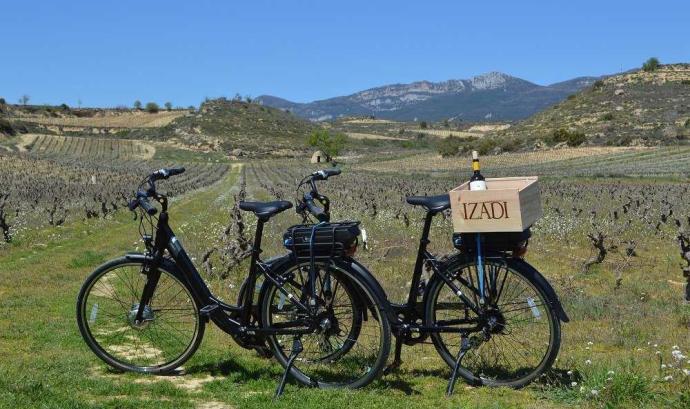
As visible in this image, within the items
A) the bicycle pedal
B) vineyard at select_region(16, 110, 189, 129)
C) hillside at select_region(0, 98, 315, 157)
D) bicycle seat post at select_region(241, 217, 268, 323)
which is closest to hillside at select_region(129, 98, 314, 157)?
hillside at select_region(0, 98, 315, 157)

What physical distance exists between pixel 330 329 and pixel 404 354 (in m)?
1.28

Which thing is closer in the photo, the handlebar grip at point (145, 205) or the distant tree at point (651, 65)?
the handlebar grip at point (145, 205)

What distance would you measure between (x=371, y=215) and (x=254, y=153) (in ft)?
277

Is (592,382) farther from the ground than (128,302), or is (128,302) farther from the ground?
(128,302)

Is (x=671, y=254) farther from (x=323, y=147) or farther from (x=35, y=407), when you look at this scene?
(x=323, y=147)

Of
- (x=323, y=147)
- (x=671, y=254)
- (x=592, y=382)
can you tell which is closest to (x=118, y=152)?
(x=323, y=147)

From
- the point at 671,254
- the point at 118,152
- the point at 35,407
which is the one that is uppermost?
the point at 118,152

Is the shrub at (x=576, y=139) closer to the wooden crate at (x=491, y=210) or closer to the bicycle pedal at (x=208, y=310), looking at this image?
the wooden crate at (x=491, y=210)

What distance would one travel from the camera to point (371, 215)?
20.0m

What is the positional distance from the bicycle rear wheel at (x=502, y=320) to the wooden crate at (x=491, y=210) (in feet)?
0.95

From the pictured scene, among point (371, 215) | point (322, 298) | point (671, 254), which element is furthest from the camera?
point (371, 215)

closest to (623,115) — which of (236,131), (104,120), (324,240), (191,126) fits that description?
(236,131)

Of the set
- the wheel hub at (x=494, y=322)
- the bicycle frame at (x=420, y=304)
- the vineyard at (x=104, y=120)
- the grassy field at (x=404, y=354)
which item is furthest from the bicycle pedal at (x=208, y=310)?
the vineyard at (x=104, y=120)

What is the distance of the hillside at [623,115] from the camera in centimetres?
7131
